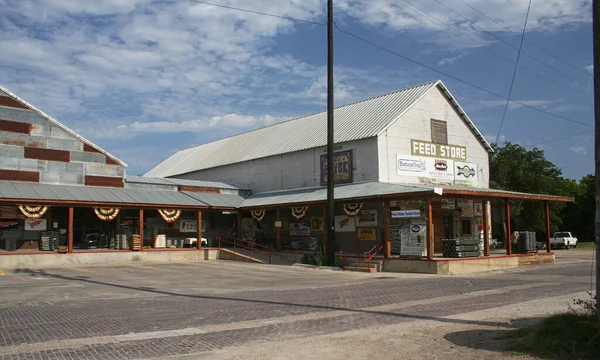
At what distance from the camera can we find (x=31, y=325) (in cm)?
980

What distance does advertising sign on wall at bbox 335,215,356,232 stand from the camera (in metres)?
29.3

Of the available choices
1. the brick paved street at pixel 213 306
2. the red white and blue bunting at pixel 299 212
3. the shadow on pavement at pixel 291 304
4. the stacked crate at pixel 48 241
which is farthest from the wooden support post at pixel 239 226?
the shadow on pavement at pixel 291 304

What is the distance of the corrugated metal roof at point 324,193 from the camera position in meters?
24.1

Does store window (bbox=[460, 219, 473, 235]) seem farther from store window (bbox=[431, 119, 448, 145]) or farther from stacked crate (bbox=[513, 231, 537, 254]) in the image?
store window (bbox=[431, 119, 448, 145])

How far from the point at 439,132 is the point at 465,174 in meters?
3.33

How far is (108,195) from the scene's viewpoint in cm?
2834

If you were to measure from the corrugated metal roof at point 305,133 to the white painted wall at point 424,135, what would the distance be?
23.4 inches

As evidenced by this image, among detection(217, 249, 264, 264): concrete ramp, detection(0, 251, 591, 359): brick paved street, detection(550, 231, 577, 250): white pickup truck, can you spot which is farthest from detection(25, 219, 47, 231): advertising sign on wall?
detection(550, 231, 577, 250): white pickup truck

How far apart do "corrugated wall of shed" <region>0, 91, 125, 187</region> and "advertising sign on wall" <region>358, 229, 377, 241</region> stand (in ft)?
46.9

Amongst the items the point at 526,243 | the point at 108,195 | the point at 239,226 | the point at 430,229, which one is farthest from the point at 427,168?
the point at 108,195

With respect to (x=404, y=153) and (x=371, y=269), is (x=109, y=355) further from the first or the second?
(x=404, y=153)

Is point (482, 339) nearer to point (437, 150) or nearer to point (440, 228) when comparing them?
point (440, 228)

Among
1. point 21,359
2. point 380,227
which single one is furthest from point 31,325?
point 380,227

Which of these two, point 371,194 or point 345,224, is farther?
point 345,224
